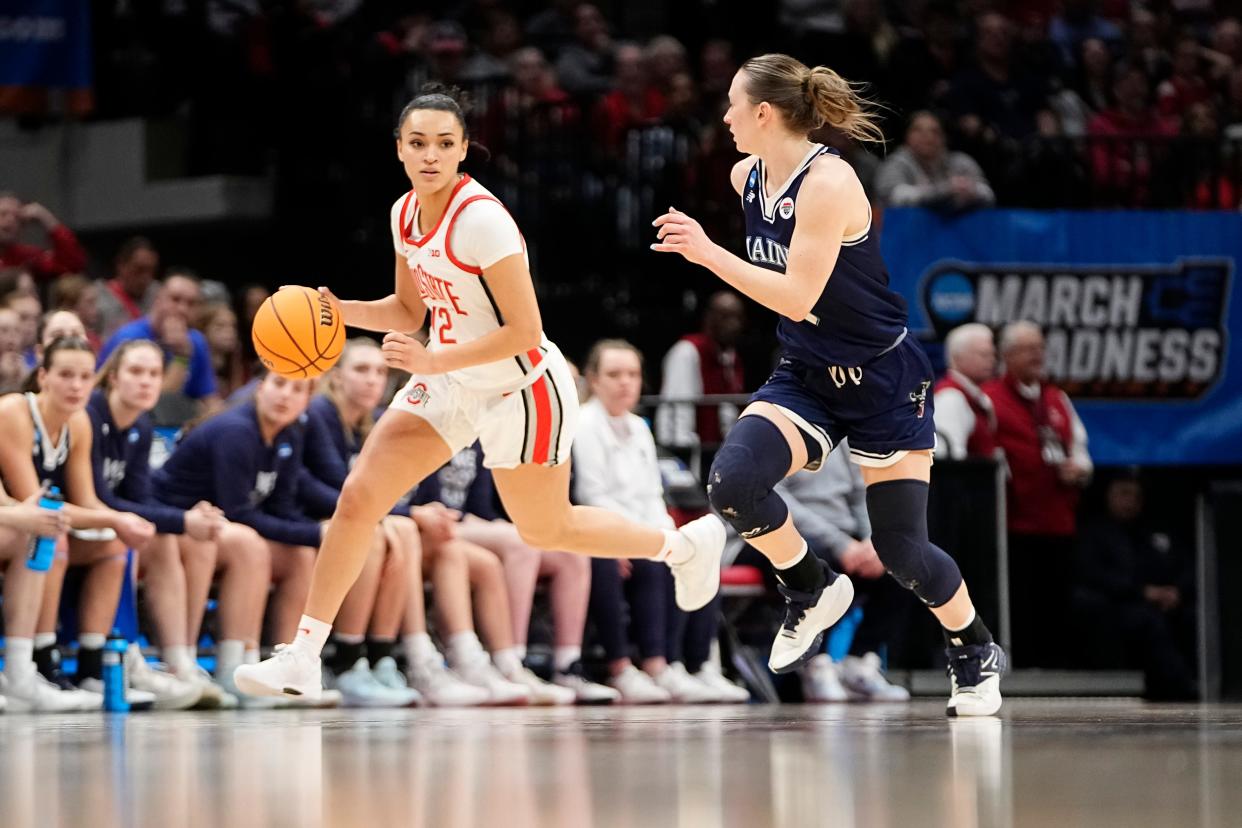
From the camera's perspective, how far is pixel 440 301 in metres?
5.43

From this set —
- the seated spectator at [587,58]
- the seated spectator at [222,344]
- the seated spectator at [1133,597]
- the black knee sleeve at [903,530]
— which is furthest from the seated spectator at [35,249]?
the black knee sleeve at [903,530]

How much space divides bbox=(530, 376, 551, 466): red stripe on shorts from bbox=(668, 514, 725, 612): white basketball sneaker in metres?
1.02

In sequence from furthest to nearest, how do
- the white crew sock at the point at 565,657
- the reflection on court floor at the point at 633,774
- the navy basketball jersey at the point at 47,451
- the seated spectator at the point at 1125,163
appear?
the seated spectator at the point at 1125,163 → the white crew sock at the point at 565,657 → the navy basketball jersey at the point at 47,451 → the reflection on court floor at the point at 633,774

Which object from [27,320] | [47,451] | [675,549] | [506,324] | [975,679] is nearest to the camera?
[506,324]

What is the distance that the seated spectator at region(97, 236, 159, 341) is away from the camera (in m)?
9.42

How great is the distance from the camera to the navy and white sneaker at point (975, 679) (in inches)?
225

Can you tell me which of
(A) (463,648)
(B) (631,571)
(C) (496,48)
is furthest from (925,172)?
(A) (463,648)

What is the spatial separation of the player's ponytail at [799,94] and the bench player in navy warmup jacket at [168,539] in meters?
3.16

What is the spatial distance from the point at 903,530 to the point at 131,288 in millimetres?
5338

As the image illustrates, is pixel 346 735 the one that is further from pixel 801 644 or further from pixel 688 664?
pixel 688 664

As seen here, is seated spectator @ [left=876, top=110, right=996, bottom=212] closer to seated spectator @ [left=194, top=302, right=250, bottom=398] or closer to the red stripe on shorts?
seated spectator @ [left=194, top=302, right=250, bottom=398]

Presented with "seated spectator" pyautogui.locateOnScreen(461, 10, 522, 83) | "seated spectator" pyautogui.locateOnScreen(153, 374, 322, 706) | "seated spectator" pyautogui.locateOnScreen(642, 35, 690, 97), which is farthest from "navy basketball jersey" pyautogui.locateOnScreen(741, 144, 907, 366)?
"seated spectator" pyautogui.locateOnScreen(461, 10, 522, 83)

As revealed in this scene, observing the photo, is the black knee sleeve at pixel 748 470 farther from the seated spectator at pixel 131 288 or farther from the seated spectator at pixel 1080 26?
the seated spectator at pixel 1080 26

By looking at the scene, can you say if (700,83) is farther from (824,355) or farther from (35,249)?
(824,355)
